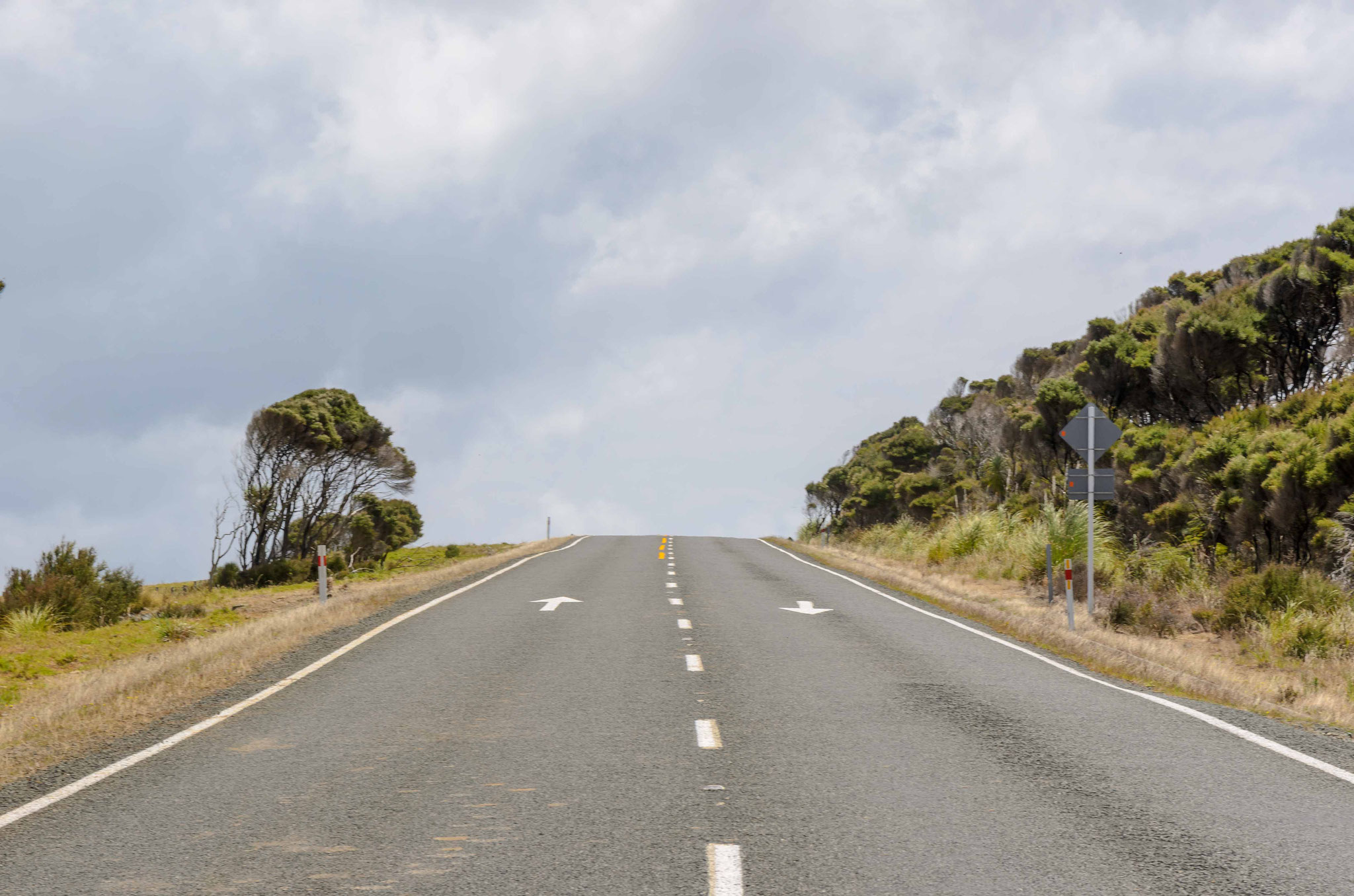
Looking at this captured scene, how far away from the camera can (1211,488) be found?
2227 centimetres

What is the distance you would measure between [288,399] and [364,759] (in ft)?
Result: 142

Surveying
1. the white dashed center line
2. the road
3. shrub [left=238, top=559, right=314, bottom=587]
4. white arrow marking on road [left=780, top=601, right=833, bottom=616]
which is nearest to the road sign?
white arrow marking on road [left=780, top=601, right=833, bottom=616]

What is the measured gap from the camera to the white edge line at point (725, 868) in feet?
14.8

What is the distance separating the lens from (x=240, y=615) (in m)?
20.5

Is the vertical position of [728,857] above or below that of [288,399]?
below

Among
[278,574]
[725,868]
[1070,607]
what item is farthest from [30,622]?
[278,574]

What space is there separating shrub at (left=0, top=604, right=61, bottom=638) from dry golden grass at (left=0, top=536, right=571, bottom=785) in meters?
2.83

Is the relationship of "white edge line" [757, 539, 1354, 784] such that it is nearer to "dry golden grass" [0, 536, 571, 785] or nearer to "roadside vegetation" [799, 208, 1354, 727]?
"roadside vegetation" [799, 208, 1354, 727]

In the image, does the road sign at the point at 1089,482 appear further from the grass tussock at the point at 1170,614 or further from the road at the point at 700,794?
the road at the point at 700,794

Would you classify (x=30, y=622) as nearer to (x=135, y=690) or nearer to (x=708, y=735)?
(x=135, y=690)

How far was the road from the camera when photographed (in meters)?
4.78

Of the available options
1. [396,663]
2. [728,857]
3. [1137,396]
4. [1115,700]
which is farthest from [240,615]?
[1137,396]

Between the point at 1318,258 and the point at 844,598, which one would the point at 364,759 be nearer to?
the point at 844,598

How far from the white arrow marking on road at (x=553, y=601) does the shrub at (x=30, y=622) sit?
8470 millimetres
